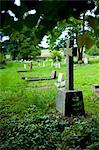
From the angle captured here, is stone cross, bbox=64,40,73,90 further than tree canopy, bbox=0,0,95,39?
Yes

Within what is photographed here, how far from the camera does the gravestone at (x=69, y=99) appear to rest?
8.33 m

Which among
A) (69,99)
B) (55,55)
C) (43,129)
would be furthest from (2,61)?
(55,55)

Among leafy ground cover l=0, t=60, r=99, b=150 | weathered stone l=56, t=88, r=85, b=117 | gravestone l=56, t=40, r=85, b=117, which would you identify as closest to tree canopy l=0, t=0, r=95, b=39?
leafy ground cover l=0, t=60, r=99, b=150

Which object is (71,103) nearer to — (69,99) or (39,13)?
(69,99)

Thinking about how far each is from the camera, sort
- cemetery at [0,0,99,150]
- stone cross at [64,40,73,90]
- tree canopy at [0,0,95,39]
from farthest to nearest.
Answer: stone cross at [64,40,73,90]
cemetery at [0,0,99,150]
tree canopy at [0,0,95,39]

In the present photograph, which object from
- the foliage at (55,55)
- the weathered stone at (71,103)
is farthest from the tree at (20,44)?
the foliage at (55,55)

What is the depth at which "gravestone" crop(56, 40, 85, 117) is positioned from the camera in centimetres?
833

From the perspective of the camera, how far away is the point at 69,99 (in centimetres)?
848

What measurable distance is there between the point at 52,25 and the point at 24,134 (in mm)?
4391

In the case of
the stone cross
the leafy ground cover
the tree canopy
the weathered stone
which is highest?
the tree canopy

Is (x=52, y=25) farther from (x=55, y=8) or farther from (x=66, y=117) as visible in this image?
(x=66, y=117)

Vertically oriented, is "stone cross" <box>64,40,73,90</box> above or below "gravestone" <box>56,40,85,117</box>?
above

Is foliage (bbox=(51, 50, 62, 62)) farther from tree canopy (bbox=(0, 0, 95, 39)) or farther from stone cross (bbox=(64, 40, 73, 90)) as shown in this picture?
tree canopy (bbox=(0, 0, 95, 39))

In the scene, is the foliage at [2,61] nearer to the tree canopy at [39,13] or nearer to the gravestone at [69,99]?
the tree canopy at [39,13]
